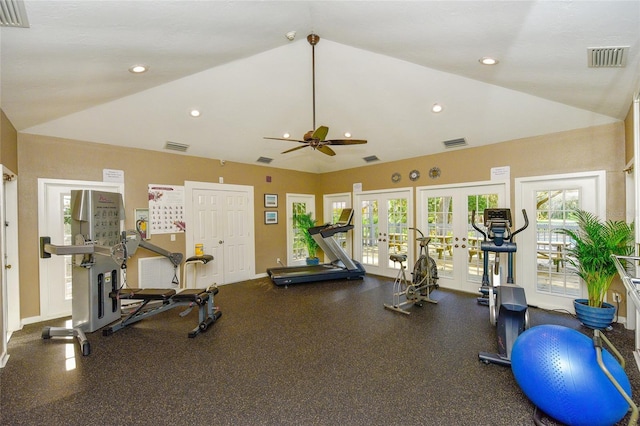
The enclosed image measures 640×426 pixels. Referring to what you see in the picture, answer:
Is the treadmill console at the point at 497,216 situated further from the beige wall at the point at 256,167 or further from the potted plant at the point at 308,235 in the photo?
the potted plant at the point at 308,235

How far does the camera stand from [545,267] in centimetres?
427

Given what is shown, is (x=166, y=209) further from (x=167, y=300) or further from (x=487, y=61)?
(x=487, y=61)

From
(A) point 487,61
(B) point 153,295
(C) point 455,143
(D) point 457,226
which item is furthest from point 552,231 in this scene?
(B) point 153,295

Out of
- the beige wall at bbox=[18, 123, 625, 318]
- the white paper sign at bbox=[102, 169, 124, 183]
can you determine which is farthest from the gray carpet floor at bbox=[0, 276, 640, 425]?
the white paper sign at bbox=[102, 169, 124, 183]

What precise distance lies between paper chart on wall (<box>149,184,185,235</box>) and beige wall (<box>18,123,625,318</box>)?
0.11 meters

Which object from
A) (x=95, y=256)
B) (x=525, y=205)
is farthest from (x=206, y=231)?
(x=525, y=205)

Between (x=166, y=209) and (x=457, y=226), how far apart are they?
5.29 meters

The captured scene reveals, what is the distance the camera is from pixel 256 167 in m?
6.33

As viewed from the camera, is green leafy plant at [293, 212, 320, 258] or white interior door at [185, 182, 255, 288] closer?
white interior door at [185, 182, 255, 288]

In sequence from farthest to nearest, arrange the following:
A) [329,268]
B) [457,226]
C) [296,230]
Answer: [296,230]
[329,268]
[457,226]

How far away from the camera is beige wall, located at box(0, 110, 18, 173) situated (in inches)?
122

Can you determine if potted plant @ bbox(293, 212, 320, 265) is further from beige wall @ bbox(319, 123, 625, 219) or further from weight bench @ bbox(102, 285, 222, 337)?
weight bench @ bbox(102, 285, 222, 337)

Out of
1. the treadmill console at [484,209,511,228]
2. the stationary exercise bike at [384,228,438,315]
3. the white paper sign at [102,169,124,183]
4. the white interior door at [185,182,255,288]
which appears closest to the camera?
the treadmill console at [484,209,511,228]

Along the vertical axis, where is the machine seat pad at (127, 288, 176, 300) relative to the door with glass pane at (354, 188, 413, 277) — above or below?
below
